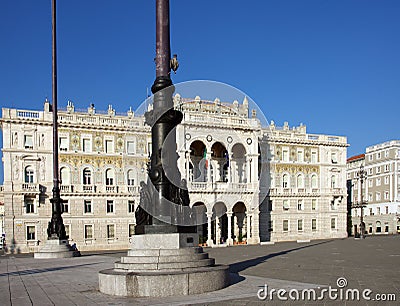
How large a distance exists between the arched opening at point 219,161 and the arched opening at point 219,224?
126 inches

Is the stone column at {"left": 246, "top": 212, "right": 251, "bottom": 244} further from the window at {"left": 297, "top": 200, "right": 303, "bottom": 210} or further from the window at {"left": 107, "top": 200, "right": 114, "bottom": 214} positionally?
the window at {"left": 107, "top": 200, "right": 114, "bottom": 214}

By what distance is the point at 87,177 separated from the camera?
51.8 m

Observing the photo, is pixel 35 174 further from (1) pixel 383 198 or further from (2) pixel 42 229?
(1) pixel 383 198

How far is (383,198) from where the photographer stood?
85.6m

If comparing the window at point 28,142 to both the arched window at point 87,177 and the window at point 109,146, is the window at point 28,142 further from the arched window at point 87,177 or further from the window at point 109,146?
the window at point 109,146

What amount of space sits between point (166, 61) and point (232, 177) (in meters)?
42.7

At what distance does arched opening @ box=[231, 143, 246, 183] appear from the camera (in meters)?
57.4

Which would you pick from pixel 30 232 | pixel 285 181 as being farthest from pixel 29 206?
pixel 285 181

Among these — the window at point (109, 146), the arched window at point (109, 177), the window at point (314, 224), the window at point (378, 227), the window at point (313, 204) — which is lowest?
the window at point (378, 227)

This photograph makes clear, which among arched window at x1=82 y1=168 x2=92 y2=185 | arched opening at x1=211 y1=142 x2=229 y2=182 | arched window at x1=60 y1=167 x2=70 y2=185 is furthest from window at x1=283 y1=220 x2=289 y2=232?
arched window at x1=60 y1=167 x2=70 y2=185

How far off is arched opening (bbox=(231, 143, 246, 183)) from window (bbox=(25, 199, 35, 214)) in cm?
2163

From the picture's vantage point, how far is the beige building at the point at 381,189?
82.7 meters

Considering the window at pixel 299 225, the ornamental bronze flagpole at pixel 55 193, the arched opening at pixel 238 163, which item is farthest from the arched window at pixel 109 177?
the window at pixel 299 225

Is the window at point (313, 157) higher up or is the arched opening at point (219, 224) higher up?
the window at point (313, 157)
